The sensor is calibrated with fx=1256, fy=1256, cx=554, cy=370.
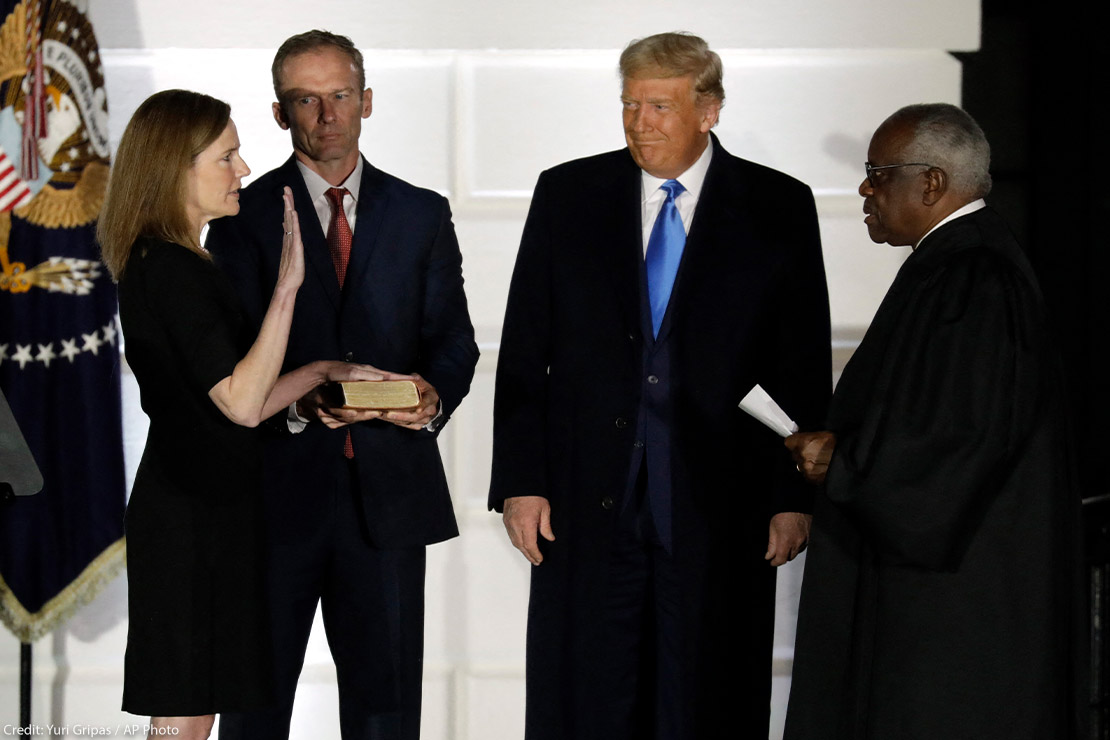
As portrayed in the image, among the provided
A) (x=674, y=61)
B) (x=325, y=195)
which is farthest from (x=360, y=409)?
(x=674, y=61)

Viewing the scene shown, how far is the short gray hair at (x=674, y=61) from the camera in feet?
9.82

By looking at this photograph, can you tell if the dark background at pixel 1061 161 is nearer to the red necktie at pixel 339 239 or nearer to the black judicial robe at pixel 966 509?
the black judicial robe at pixel 966 509

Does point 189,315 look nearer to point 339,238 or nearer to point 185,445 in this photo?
point 185,445

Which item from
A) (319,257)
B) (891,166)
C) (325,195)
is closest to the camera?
(891,166)

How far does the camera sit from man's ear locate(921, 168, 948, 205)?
2.69 m

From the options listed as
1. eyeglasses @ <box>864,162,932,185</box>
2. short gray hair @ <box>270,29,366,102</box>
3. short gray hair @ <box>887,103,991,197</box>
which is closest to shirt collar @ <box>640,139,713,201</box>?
eyeglasses @ <box>864,162,932,185</box>

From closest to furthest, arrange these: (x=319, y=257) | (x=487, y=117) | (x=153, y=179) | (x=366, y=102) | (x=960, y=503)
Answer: (x=960, y=503), (x=153, y=179), (x=319, y=257), (x=366, y=102), (x=487, y=117)

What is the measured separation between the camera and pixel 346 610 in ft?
10.1

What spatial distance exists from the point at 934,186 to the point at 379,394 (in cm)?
131

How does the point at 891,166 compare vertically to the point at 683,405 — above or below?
above

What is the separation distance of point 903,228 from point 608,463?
2.78 ft

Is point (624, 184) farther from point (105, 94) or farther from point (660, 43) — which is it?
point (105, 94)

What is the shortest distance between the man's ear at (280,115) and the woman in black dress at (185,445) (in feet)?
2.06

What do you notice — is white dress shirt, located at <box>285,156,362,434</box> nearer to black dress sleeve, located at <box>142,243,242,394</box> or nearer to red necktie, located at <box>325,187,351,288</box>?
red necktie, located at <box>325,187,351,288</box>
